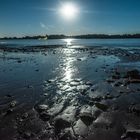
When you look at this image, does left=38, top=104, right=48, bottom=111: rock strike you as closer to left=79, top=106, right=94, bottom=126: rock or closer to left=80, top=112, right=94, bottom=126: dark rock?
left=79, top=106, right=94, bottom=126: rock

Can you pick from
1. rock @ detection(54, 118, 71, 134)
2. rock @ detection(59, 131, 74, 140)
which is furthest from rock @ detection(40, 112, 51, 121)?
rock @ detection(59, 131, 74, 140)

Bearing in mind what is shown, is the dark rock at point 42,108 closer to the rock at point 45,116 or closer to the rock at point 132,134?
the rock at point 45,116

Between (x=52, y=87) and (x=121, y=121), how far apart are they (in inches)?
246

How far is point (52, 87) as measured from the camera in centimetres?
1346

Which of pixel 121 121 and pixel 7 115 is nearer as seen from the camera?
pixel 121 121

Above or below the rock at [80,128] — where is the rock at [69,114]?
below

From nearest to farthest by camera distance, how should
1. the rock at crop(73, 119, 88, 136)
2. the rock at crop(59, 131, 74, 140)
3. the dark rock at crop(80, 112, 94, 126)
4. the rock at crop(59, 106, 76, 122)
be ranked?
the rock at crop(59, 131, 74, 140) → the rock at crop(73, 119, 88, 136) → the dark rock at crop(80, 112, 94, 126) → the rock at crop(59, 106, 76, 122)

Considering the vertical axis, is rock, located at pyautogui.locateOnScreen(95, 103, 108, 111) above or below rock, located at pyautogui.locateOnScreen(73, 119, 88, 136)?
below

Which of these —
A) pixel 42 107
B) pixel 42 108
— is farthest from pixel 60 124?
pixel 42 107

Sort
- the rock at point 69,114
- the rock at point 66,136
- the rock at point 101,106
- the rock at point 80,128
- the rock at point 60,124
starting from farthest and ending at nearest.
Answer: the rock at point 101,106 → the rock at point 69,114 → the rock at point 60,124 → the rock at point 80,128 → the rock at point 66,136

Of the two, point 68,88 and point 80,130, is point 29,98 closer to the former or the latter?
point 68,88

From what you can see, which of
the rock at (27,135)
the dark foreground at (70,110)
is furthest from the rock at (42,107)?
the rock at (27,135)

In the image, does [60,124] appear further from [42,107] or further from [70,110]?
[42,107]

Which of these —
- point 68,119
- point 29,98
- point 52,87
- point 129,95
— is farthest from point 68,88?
point 68,119
